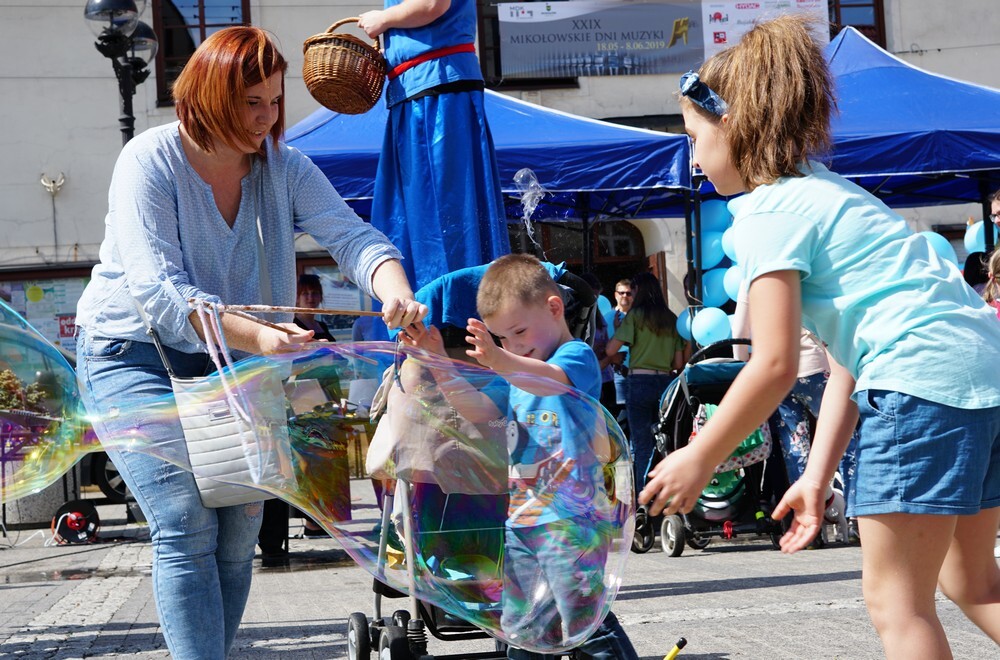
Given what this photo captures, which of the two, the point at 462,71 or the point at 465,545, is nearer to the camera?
the point at 465,545

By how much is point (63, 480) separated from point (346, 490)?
7.24 meters

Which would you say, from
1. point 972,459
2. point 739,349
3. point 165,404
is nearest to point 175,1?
point 739,349

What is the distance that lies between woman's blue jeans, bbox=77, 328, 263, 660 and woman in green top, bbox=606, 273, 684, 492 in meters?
5.08

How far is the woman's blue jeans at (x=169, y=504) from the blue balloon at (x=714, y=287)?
7.45 metres

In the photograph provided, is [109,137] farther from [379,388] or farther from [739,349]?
[379,388]

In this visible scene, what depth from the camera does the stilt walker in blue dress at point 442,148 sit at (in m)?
4.11

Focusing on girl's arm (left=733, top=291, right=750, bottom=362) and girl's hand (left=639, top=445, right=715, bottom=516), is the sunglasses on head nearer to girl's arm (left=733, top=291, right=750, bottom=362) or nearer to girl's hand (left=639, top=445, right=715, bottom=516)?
girl's hand (left=639, top=445, right=715, bottom=516)

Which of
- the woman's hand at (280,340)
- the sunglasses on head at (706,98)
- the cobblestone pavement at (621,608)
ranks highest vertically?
the sunglasses on head at (706,98)

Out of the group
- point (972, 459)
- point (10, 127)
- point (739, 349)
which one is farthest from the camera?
point (10, 127)

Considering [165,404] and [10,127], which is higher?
[10,127]

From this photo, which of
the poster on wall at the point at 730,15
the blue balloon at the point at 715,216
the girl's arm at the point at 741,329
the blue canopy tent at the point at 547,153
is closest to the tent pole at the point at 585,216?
the blue balloon at the point at 715,216

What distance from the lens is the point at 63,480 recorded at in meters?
9.32

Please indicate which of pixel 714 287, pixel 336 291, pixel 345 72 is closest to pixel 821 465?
pixel 345 72

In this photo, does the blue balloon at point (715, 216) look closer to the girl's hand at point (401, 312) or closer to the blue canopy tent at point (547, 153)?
the blue canopy tent at point (547, 153)
